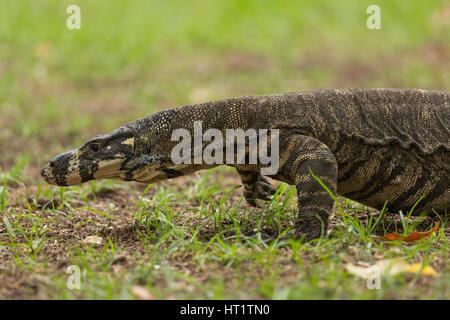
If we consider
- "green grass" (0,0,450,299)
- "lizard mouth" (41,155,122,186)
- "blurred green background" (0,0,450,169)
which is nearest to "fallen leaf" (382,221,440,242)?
"green grass" (0,0,450,299)

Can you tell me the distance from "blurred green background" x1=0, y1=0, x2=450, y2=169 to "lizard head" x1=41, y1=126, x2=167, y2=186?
177 inches

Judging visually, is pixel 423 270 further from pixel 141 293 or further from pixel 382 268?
pixel 141 293

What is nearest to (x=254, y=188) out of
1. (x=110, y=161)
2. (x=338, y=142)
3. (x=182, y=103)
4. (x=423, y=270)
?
(x=338, y=142)

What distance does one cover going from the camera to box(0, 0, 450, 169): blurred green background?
1274cm

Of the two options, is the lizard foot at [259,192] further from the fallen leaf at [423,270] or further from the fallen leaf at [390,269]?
the fallen leaf at [423,270]

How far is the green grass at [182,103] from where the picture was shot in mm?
4652

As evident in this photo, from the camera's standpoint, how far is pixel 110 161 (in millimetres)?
5945

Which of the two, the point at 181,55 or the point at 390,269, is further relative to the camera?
the point at 181,55

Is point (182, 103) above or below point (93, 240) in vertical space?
above

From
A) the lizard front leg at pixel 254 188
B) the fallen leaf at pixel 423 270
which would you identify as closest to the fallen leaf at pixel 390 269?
the fallen leaf at pixel 423 270

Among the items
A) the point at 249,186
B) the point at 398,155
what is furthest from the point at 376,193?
the point at 249,186

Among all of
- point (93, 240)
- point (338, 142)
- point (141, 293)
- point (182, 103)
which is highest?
point (182, 103)

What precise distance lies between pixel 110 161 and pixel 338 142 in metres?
2.20
